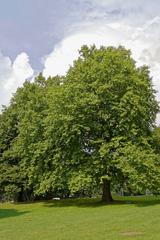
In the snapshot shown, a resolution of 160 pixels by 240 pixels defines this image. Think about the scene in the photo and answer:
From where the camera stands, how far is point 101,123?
152 feet

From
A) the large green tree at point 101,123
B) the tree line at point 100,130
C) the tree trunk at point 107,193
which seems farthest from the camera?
the tree trunk at point 107,193

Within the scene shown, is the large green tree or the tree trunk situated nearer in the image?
the large green tree

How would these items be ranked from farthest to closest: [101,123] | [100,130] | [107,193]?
[107,193] → [101,123] → [100,130]

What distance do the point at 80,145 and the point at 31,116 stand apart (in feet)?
28.9

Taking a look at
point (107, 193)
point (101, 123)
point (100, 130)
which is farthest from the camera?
point (107, 193)

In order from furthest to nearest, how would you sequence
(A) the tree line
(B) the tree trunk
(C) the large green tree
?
1. (B) the tree trunk
2. (C) the large green tree
3. (A) the tree line

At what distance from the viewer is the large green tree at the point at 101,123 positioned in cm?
4381

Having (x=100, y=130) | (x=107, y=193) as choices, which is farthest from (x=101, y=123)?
(x=107, y=193)

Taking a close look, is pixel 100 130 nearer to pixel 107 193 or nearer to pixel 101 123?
pixel 101 123

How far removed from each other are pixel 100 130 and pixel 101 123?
0.80 m

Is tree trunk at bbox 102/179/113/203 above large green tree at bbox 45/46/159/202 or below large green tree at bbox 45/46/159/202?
below

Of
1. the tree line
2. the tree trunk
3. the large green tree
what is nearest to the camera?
the tree line

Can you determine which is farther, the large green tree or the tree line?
the large green tree

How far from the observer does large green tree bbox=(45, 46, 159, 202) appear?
4381 cm
